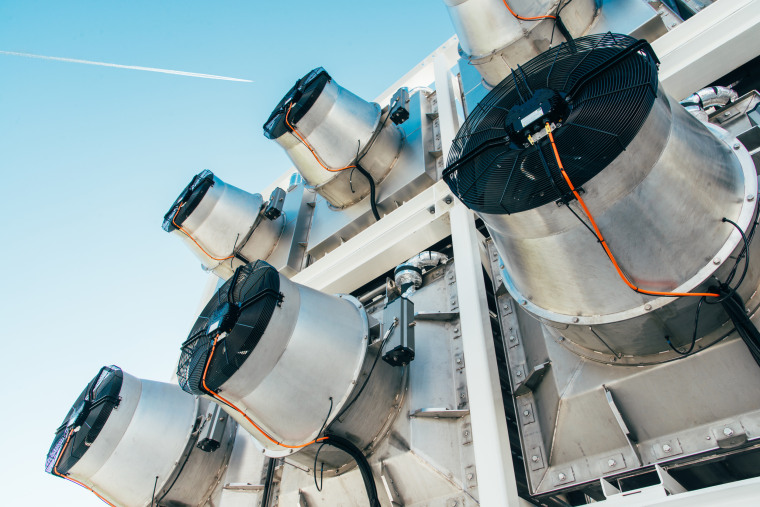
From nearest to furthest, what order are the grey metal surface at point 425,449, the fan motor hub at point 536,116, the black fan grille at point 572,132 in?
1. the black fan grille at point 572,132
2. the fan motor hub at point 536,116
3. the grey metal surface at point 425,449

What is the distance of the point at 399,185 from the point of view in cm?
487

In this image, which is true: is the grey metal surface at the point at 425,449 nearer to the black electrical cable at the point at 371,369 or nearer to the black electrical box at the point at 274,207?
the black electrical cable at the point at 371,369

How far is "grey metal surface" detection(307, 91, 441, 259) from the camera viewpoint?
15.8 feet

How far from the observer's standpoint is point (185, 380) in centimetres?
325

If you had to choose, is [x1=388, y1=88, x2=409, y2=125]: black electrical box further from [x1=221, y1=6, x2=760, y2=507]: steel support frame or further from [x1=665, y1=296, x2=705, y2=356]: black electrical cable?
[x1=665, y1=296, x2=705, y2=356]: black electrical cable

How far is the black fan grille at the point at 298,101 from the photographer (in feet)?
15.5

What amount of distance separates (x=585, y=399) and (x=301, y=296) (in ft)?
5.81

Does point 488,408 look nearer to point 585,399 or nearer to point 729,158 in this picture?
point 585,399

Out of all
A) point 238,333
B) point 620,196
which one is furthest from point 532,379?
point 238,333

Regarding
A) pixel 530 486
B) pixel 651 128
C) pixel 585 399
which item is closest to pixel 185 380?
pixel 530 486

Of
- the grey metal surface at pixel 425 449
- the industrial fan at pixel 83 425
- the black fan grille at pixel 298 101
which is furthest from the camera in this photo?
the black fan grille at pixel 298 101

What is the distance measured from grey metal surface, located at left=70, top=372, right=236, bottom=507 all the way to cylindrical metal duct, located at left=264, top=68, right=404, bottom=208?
8.36 feet

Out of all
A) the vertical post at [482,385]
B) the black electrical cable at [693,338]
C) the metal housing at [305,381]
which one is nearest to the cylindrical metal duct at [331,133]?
the vertical post at [482,385]

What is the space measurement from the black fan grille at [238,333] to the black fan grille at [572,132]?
1.36m
